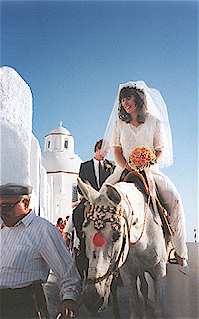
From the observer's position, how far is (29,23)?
1.70m

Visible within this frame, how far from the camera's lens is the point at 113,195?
1.50 metres

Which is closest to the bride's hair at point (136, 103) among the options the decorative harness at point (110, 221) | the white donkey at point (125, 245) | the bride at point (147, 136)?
the bride at point (147, 136)

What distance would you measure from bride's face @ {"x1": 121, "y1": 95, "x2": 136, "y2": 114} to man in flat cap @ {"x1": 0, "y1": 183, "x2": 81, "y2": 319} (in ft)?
1.41

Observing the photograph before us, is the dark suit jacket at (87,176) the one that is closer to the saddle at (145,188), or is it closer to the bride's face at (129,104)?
the saddle at (145,188)

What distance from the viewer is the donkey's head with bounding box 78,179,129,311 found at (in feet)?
4.75

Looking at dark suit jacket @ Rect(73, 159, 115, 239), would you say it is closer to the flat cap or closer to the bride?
the bride

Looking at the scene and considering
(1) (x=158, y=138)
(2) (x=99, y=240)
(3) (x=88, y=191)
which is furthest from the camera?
(1) (x=158, y=138)

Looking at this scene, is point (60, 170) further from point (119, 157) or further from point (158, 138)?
point (158, 138)

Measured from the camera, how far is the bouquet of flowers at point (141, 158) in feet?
5.40

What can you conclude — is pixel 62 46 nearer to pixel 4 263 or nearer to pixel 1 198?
pixel 1 198

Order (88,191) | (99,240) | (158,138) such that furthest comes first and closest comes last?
(158,138), (88,191), (99,240)

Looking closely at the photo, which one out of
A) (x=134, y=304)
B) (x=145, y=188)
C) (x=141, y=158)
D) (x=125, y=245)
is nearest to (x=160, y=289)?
(x=134, y=304)

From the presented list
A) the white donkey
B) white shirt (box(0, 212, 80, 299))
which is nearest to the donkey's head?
the white donkey

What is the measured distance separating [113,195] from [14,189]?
0.36 meters
